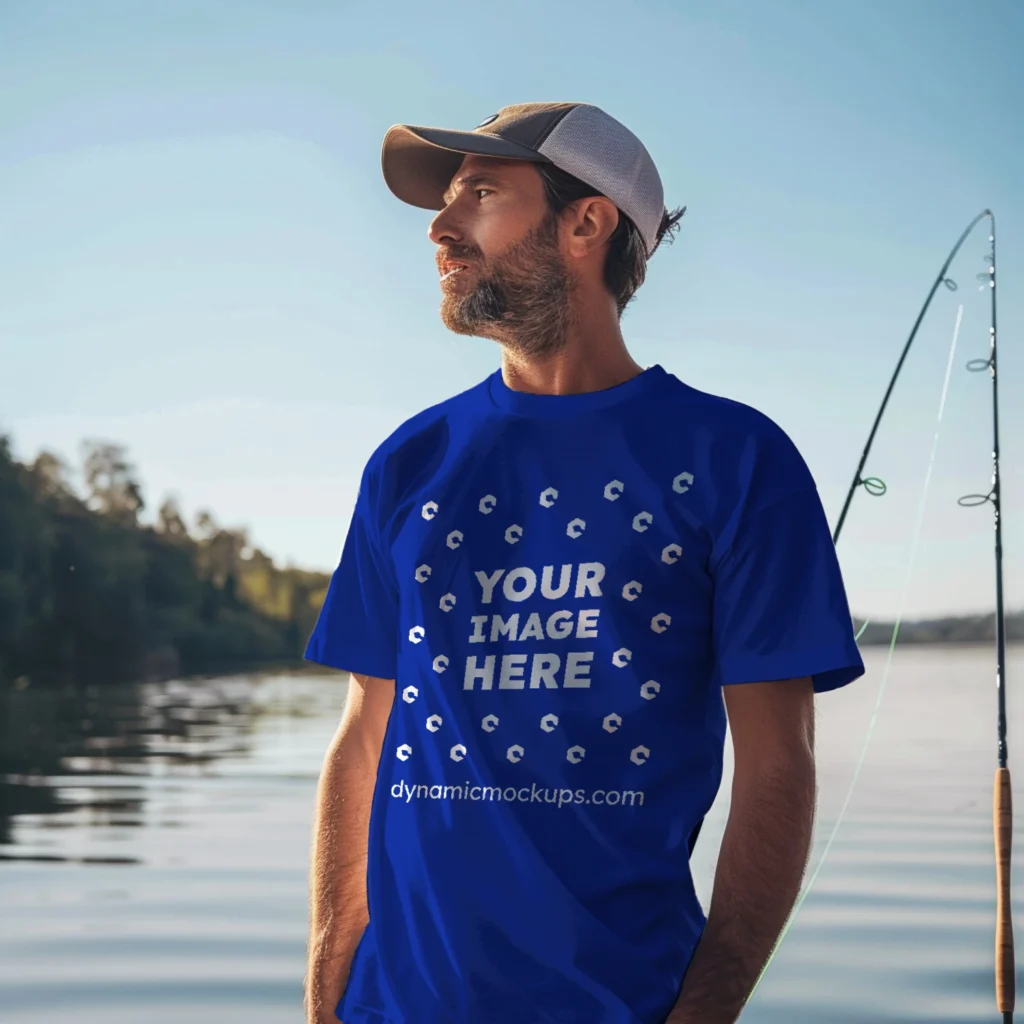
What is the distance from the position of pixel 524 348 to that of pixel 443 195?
315 millimetres

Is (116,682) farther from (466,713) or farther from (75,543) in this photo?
(466,713)

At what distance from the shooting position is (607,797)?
129cm

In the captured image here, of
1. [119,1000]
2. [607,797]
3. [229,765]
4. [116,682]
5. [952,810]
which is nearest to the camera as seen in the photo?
[607,797]

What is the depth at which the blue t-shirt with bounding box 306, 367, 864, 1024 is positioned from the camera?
4.18 ft

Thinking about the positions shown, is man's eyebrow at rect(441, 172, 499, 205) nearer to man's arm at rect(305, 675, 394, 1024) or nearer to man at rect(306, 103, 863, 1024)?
man at rect(306, 103, 863, 1024)

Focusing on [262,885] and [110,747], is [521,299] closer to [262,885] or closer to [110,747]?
[262,885]

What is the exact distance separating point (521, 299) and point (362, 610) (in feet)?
1.17

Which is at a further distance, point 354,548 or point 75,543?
point 75,543

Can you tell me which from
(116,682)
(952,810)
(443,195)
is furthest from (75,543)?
(443,195)

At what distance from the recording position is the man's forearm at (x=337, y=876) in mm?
1452

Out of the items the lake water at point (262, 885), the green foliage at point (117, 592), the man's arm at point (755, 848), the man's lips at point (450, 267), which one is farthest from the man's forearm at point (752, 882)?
the green foliage at point (117, 592)

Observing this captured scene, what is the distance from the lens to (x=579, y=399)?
4.77ft

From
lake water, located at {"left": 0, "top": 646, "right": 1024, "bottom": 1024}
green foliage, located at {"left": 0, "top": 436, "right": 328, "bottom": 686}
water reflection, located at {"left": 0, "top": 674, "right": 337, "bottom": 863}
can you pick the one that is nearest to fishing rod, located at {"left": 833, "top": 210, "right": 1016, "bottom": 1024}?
lake water, located at {"left": 0, "top": 646, "right": 1024, "bottom": 1024}

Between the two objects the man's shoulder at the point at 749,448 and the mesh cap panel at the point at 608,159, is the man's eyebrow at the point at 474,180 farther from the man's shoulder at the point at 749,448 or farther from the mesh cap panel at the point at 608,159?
the man's shoulder at the point at 749,448
